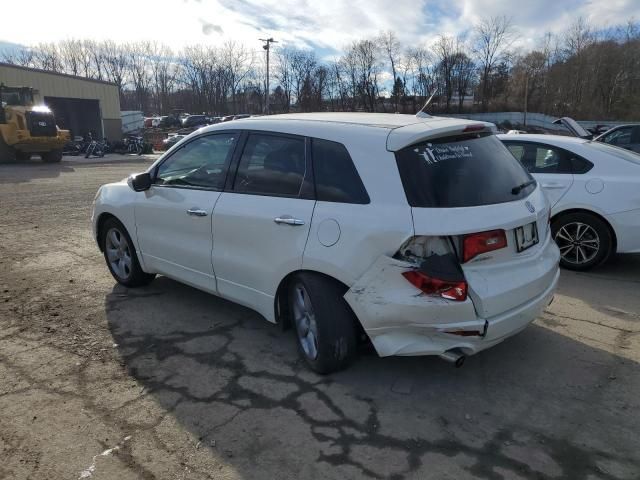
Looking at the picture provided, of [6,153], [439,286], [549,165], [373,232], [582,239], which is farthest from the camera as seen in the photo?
[6,153]

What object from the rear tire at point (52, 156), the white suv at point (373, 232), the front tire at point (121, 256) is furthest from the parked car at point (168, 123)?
the white suv at point (373, 232)

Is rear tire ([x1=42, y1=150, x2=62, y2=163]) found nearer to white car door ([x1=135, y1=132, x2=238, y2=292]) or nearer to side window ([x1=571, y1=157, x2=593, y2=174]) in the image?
white car door ([x1=135, y1=132, x2=238, y2=292])

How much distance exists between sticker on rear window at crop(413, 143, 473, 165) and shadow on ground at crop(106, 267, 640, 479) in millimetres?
1437

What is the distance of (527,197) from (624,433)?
5.13ft

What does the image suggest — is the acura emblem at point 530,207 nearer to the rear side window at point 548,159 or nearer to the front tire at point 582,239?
the rear side window at point 548,159

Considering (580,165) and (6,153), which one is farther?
(6,153)

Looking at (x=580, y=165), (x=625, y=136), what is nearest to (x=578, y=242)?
(x=580, y=165)

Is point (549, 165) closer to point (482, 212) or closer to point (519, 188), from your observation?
point (519, 188)

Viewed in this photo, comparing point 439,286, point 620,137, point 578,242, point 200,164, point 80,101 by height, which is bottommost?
point 578,242

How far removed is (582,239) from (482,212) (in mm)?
3260

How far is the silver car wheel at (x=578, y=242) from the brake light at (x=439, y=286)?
134 inches

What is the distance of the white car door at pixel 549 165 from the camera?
5.57m

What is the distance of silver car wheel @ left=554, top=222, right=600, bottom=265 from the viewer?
544 cm

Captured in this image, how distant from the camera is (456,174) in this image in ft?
10.1
